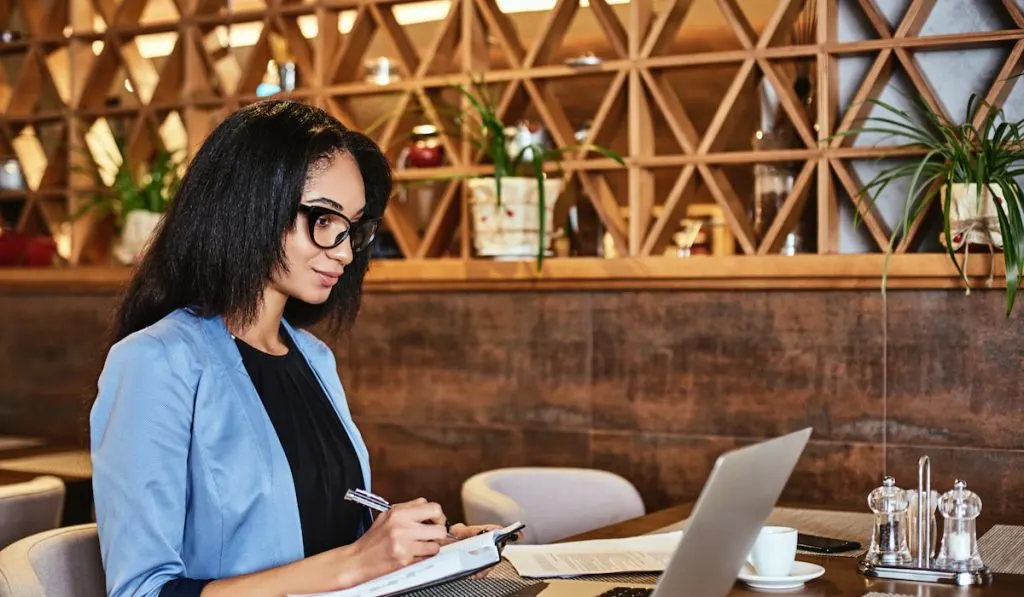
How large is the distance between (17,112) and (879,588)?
142 inches

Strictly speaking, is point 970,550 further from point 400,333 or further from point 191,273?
point 400,333

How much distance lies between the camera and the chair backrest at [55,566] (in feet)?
5.59

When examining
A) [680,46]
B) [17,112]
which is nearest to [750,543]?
[17,112]

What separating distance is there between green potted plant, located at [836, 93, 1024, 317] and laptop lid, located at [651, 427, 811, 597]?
1.41m

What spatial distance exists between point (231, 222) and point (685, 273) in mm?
1585

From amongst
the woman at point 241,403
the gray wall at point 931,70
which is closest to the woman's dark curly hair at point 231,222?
the woman at point 241,403

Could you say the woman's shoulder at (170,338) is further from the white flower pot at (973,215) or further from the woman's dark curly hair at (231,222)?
the white flower pot at (973,215)

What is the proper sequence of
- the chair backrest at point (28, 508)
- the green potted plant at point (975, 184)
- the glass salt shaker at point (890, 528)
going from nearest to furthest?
1. the glass salt shaker at point (890, 528)
2. the chair backrest at point (28, 508)
3. the green potted plant at point (975, 184)

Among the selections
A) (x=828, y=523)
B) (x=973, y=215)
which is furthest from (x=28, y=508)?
(x=973, y=215)

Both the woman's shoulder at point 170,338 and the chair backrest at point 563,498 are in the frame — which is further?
the chair backrest at point 563,498

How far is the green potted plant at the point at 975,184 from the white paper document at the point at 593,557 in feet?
3.52

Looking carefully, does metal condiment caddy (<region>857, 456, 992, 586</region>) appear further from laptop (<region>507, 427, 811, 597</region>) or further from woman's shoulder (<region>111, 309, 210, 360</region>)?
woman's shoulder (<region>111, 309, 210, 360</region>)

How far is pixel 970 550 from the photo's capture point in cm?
190

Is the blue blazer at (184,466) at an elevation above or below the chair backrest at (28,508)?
above
